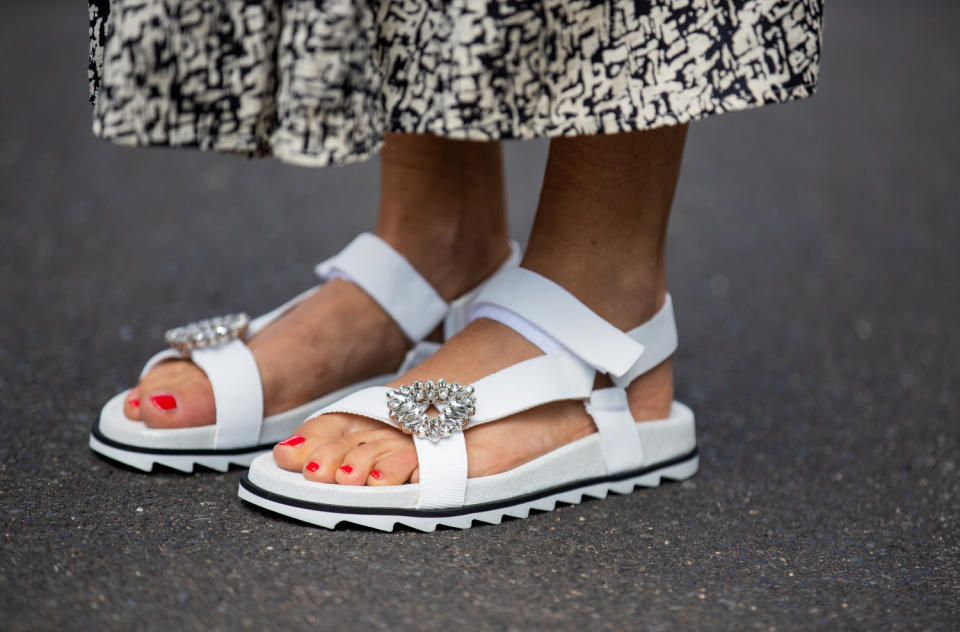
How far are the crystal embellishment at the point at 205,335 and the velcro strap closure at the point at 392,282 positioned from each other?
0.38 ft

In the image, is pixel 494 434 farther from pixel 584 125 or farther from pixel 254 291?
pixel 254 291

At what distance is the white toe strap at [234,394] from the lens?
2.82 feet

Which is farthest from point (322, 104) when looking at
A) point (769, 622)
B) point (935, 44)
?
point (935, 44)

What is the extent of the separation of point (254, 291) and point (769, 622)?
3.33ft

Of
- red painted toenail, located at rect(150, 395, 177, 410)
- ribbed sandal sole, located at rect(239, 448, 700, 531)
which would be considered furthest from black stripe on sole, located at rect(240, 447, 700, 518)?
red painted toenail, located at rect(150, 395, 177, 410)

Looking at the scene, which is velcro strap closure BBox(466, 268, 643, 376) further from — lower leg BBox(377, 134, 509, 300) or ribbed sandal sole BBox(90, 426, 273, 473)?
ribbed sandal sole BBox(90, 426, 273, 473)

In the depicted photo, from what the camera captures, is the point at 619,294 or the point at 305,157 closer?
the point at 305,157

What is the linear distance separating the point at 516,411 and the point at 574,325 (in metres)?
0.10

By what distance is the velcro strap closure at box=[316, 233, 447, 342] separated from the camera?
97cm

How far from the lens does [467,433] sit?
2.65 ft

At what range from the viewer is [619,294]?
0.87m

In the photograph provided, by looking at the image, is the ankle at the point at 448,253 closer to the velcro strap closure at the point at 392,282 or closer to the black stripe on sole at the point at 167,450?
the velcro strap closure at the point at 392,282

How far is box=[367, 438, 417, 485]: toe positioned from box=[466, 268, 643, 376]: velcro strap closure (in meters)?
0.16

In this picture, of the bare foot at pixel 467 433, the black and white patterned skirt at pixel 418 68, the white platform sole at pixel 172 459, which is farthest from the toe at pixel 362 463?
the black and white patterned skirt at pixel 418 68
